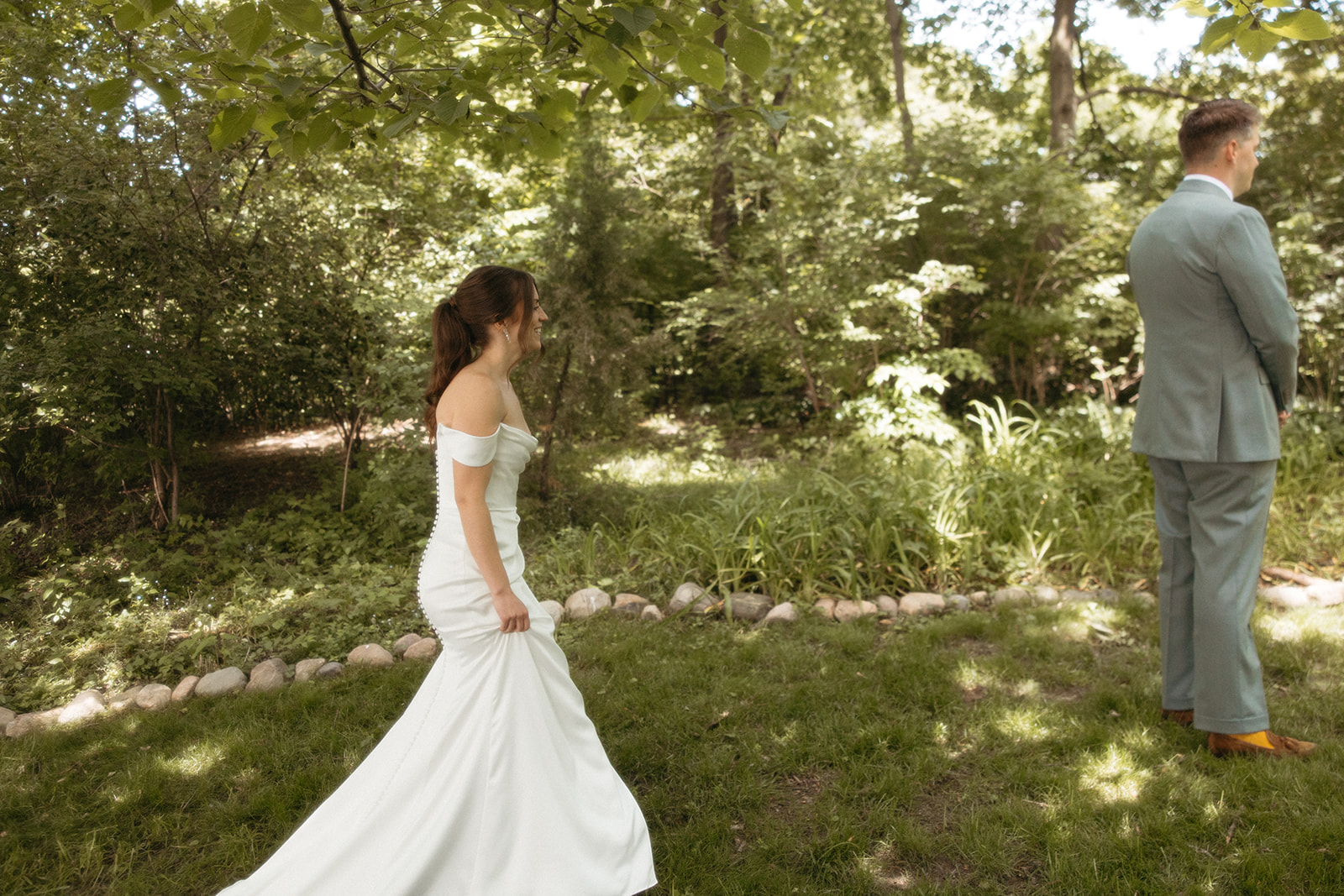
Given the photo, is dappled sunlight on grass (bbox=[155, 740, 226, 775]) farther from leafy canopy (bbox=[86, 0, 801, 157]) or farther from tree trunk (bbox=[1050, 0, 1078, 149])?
tree trunk (bbox=[1050, 0, 1078, 149])

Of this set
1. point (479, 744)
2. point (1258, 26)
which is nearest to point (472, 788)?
point (479, 744)

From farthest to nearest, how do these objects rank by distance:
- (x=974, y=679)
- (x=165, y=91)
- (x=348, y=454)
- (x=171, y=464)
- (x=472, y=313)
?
1. (x=348, y=454)
2. (x=171, y=464)
3. (x=974, y=679)
4. (x=165, y=91)
5. (x=472, y=313)

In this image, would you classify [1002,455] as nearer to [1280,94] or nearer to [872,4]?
[1280,94]

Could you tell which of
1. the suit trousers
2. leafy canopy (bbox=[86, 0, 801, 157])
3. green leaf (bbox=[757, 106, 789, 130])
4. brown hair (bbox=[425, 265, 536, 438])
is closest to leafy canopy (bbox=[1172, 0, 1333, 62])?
green leaf (bbox=[757, 106, 789, 130])

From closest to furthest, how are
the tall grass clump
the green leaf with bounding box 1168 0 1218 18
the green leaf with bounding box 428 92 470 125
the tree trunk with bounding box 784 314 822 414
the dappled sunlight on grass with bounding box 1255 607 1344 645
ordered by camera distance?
1. the green leaf with bounding box 1168 0 1218 18
2. the green leaf with bounding box 428 92 470 125
3. the dappled sunlight on grass with bounding box 1255 607 1344 645
4. the tall grass clump
5. the tree trunk with bounding box 784 314 822 414

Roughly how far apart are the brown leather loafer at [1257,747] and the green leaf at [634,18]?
312cm

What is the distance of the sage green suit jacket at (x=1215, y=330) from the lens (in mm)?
2854

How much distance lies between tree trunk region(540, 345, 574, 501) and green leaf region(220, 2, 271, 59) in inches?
133

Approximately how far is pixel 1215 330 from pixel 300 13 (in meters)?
3.18

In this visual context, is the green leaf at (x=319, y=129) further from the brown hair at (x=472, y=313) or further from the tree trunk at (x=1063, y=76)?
the tree trunk at (x=1063, y=76)

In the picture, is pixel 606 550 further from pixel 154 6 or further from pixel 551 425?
pixel 154 6

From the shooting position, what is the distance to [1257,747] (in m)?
2.94

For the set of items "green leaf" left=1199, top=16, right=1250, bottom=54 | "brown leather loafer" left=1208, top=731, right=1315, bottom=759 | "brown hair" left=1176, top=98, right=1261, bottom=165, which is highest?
"green leaf" left=1199, top=16, right=1250, bottom=54

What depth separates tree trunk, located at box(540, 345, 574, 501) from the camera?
5.65m
